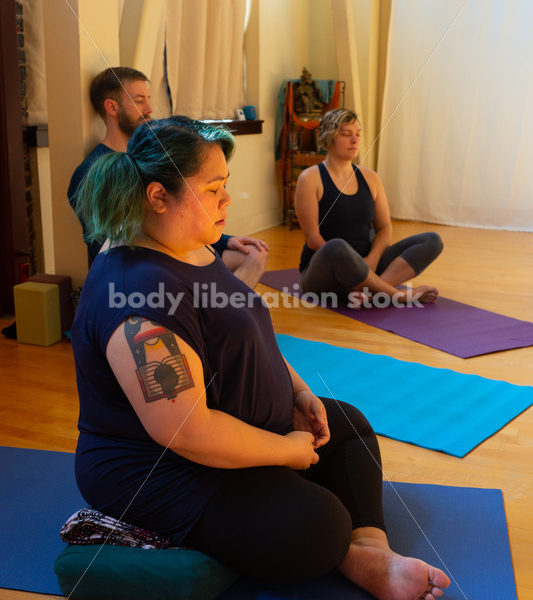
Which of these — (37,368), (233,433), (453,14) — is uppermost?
(453,14)

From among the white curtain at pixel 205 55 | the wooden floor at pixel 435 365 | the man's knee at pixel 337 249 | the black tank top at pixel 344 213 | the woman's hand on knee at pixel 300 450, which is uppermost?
the white curtain at pixel 205 55

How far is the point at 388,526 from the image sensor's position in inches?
59.4

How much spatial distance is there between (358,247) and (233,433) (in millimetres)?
2322

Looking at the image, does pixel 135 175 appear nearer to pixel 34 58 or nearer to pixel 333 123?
pixel 333 123

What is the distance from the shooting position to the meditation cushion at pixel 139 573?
119 centimetres

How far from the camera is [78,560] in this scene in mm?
1227

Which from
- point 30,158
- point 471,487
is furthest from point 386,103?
point 471,487

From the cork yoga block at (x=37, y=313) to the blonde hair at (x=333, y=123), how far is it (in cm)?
136

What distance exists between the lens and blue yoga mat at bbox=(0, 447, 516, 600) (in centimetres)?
131

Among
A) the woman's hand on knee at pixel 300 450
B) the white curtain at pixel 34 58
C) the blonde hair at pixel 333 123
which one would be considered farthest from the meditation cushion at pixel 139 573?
the white curtain at pixel 34 58

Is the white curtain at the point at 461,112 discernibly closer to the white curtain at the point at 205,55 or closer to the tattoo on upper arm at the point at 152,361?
the white curtain at the point at 205,55

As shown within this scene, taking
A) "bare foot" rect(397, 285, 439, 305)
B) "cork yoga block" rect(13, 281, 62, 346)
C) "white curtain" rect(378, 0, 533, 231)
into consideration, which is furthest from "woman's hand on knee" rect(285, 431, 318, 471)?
"white curtain" rect(378, 0, 533, 231)

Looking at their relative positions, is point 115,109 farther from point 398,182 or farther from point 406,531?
point 398,182

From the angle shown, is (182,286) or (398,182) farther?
(398,182)
